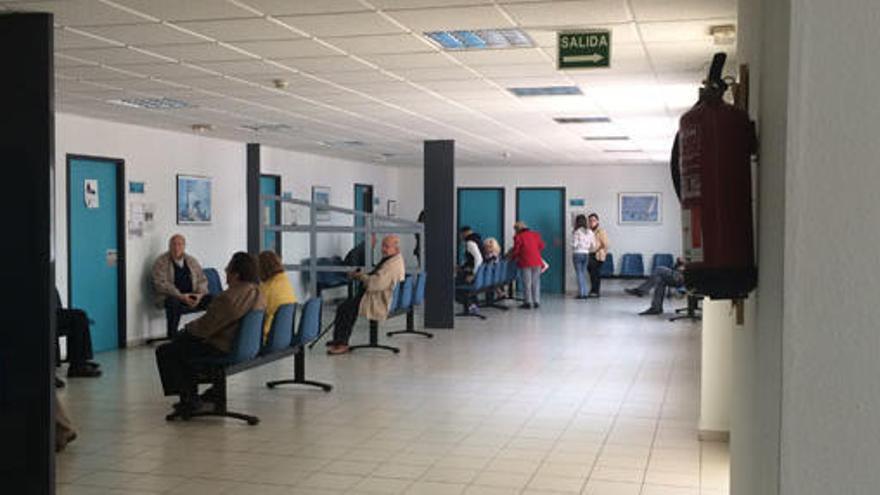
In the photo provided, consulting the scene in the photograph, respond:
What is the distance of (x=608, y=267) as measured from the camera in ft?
59.3

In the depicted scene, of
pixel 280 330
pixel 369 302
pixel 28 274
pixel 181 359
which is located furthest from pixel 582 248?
pixel 28 274

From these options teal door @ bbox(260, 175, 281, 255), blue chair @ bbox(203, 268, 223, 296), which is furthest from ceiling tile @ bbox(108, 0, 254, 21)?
teal door @ bbox(260, 175, 281, 255)

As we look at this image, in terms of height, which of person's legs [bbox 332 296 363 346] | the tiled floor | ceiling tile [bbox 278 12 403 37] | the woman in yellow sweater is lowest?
the tiled floor

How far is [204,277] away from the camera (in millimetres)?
11070

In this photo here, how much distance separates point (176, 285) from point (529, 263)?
21.1ft

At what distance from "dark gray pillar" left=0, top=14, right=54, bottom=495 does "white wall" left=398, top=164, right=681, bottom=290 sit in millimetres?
14446

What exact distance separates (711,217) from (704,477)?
3.57 meters

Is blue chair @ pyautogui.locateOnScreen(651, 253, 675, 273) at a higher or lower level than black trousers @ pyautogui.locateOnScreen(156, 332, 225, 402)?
higher

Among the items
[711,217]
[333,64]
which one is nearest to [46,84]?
[333,64]

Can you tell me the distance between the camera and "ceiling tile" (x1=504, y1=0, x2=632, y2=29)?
16.4 feet

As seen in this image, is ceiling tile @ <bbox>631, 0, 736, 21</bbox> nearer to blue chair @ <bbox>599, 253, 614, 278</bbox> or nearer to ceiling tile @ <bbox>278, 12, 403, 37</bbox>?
ceiling tile @ <bbox>278, 12, 403, 37</bbox>

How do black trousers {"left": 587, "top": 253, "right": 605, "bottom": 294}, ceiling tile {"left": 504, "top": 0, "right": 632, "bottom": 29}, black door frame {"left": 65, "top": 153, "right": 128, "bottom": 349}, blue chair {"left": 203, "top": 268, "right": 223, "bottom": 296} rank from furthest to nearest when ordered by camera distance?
black trousers {"left": 587, "top": 253, "right": 605, "bottom": 294}
blue chair {"left": 203, "top": 268, "right": 223, "bottom": 296}
black door frame {"left": 65, "top": 153, "right": 128, "bottom": 349}
ceiling tile {"left": 504, "top": 0, "right": 632, "bottom": 29}

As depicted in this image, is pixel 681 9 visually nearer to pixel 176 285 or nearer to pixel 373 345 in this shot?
pixel 373 345

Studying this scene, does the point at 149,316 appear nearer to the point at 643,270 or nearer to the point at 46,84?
the point at 46,84
